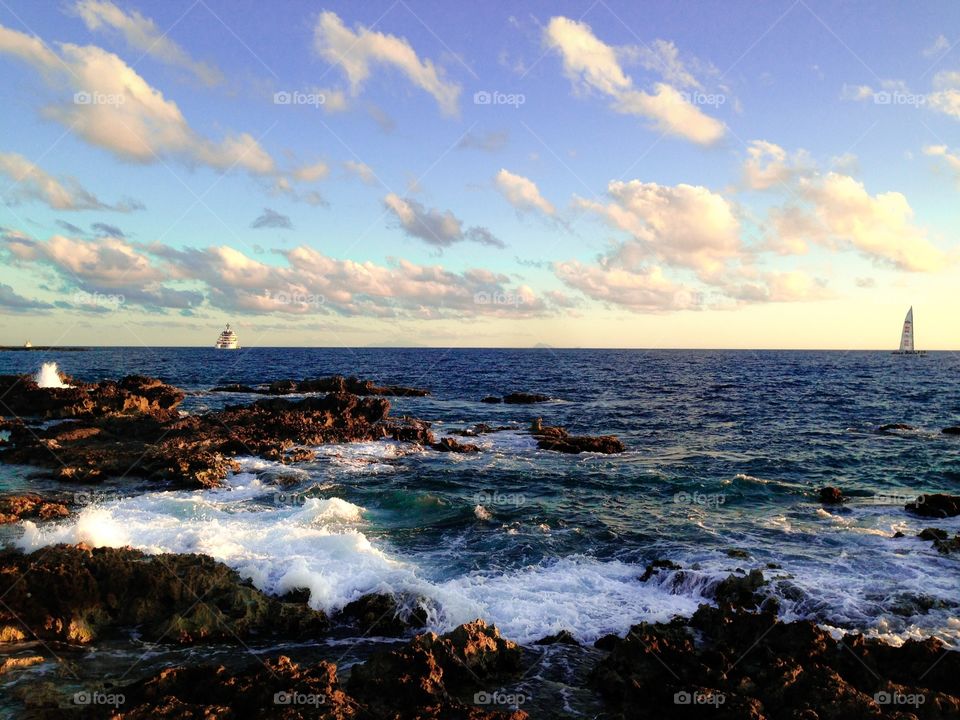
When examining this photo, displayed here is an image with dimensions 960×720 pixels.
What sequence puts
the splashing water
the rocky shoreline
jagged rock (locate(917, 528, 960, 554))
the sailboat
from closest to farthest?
1. the rocky shoreline
2. jagged rock (locate(917, 528, 960, 554))
3. the splashing water
4. the sailboat

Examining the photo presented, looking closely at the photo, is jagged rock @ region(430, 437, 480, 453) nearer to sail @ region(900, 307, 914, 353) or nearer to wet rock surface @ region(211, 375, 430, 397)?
wet rock surface @ region(211, 375, 430, 397)

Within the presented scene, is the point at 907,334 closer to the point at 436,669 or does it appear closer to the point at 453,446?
the point at 453,446

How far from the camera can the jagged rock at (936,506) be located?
21828 millimetres

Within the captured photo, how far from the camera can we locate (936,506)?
2214cm

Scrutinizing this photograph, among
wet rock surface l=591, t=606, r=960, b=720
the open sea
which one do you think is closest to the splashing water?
the open sea

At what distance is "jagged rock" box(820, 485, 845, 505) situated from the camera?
23859 mm

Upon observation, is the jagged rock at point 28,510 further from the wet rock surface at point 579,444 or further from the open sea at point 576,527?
the wet rock surface at point 579,444

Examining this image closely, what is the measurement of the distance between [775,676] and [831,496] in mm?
17015

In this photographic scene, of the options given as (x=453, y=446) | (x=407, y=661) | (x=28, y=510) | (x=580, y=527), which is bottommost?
(x=580, y=527)

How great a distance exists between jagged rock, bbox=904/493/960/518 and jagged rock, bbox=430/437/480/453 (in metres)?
21.2

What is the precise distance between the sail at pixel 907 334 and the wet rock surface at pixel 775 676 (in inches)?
7700

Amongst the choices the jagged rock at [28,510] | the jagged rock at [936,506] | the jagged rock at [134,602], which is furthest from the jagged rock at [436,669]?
the jagged rock at [936,506]

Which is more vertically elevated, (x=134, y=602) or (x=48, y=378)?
(x=48, y=378)

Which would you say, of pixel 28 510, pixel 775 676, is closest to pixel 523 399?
pixel 28 510
